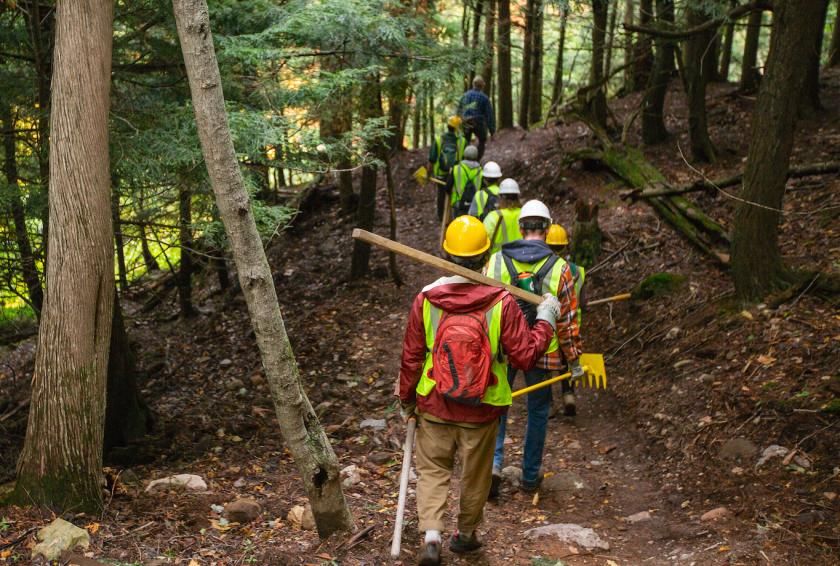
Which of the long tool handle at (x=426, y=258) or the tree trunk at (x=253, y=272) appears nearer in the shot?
the tree trunk at (x=253, y=272)

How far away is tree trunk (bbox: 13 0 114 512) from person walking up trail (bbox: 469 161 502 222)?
5607mm

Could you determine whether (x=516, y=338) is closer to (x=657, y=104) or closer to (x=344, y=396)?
(x=344, y=396)

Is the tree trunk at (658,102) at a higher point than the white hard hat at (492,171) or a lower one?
higher

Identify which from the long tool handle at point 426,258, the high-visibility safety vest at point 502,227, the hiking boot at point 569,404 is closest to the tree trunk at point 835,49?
the high-visibility safety vest at point 502,227

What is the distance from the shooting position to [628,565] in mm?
5078

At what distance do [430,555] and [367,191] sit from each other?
8.79 meters

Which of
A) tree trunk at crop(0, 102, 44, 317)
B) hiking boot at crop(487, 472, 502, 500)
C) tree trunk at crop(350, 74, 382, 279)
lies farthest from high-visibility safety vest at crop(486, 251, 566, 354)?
tree trunk at crop(350, 74, 382, 279)

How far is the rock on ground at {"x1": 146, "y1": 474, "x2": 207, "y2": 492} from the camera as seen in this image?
6.34 meters

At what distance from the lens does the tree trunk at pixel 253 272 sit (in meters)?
4.10

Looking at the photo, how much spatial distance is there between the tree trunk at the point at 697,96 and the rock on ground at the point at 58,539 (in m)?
11.8

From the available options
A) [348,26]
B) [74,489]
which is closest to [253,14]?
[348,26]

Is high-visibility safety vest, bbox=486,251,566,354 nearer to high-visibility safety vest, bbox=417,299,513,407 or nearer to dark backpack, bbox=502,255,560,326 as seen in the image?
dark backpack, bbox=502,255,560,326

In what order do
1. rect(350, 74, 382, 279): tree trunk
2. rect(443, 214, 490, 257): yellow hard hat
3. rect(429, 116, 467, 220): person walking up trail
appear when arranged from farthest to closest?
rect(429, 116, 467, 220): person walking up trail < rect(350, 74, 382, 279): tree trunk < rect(443, 214, 490, 257): yellow hard hat

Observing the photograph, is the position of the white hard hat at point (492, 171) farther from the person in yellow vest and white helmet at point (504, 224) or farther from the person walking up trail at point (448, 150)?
the person walking up trail at point (448, 150)
